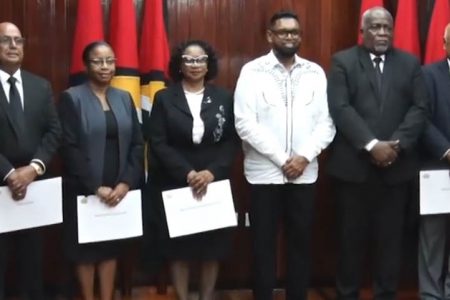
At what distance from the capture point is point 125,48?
13.2 feet

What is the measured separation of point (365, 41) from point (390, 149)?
623 mm

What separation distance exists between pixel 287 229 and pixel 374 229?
46 cm

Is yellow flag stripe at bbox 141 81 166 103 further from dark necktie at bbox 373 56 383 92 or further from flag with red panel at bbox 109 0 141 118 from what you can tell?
dark necktie at bbox 373 56 383 92

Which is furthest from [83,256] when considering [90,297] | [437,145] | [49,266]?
[437,145]

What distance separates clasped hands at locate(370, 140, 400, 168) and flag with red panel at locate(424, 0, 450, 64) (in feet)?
2.80

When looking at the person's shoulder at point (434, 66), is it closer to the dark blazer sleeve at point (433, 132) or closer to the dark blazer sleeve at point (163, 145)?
the dark blazer sleeve at point (433, 132)

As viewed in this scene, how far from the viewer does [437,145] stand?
11.9 ft

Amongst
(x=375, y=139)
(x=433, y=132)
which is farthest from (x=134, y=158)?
(x=433, y=132)

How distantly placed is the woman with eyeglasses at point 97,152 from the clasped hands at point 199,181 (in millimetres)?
290

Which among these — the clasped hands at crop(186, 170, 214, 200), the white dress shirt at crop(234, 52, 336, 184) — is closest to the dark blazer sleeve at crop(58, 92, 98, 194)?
the clasped hands at crop(186, 170, 214, 200)

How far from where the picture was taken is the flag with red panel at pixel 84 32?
3955 mm

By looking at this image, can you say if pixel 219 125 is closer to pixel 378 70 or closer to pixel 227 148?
pixel 227 148

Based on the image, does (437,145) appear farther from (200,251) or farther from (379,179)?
(200,251)

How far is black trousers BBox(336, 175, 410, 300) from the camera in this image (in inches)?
143
